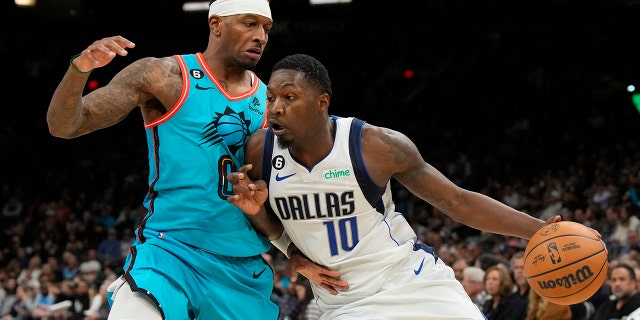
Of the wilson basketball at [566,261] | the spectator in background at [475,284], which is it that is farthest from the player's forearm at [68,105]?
the spectator in background at [475,284]

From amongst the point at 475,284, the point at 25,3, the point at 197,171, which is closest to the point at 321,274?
the point at 197,171

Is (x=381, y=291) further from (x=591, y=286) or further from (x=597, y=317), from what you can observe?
(x=597, y=317)

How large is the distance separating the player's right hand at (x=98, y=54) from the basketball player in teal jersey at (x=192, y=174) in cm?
14

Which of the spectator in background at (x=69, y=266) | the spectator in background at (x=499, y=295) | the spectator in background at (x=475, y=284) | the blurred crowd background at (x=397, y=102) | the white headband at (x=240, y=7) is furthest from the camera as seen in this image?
the blurred crowd background at (x=397, y=102)

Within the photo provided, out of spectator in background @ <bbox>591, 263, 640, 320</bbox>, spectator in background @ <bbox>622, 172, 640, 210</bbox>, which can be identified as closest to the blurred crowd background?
spectator in background @ <bbox>622, 172, 640, 210</bbox>

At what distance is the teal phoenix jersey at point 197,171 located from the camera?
3646 mm

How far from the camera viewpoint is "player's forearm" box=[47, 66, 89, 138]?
3340 mm

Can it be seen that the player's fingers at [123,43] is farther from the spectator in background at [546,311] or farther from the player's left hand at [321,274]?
the spectator in background at [546,311]

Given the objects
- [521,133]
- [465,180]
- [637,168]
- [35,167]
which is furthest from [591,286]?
[35,167]

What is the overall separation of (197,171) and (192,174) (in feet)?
0.08

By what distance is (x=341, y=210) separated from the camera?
362 cm

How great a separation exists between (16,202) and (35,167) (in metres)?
1.65

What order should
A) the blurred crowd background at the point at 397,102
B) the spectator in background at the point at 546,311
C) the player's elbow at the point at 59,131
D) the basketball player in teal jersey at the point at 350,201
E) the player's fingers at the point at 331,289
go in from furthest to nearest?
the blurred crowd background at the point at 397,102, the spectator in background at the point at 546,311, the player's fingers at the point at 331,289, the basketball player in teal jersey at the point at 350,201, the player's elbow at the point at 59,131

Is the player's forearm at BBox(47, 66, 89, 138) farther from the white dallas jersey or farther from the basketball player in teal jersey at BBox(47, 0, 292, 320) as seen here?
the white dallas jersey
